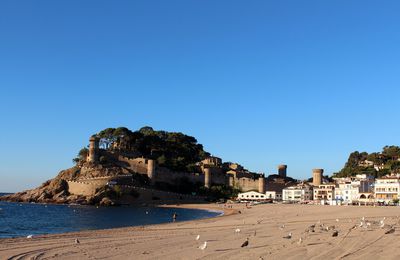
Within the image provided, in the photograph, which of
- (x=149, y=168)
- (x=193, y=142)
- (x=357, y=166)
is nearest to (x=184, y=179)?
(x=149, y=168)

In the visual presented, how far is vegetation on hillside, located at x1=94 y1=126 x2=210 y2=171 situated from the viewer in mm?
103350

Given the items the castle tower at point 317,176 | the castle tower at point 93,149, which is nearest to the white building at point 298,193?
the castle tower at point 317,176

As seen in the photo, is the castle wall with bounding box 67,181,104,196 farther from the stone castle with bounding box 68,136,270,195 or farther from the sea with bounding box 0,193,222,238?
the sea with bounding box 0,193,222,238

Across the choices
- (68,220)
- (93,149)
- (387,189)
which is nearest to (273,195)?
(387,189)

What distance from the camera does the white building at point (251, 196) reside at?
298 ft

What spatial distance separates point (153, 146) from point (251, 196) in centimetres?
2917

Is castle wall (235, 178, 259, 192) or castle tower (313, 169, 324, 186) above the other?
castle tower (313, 169, 324, 186)

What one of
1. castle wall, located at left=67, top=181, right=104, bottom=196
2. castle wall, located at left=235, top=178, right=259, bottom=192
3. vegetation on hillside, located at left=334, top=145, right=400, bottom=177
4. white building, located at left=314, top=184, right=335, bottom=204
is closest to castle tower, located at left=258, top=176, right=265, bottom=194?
castle wall, located at left=235, top=178, right=259, bottom=192

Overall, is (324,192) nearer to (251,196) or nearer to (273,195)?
(273,195)

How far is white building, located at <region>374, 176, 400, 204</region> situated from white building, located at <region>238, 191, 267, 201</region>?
75.8 feet

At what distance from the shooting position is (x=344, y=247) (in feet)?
57.2

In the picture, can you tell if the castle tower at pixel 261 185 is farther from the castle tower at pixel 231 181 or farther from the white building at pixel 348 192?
the white building at pixel 348 192

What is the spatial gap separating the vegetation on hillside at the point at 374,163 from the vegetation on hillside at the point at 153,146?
3669 centimetres

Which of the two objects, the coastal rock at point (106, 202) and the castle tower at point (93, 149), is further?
the castle tower at point (93, 149)
